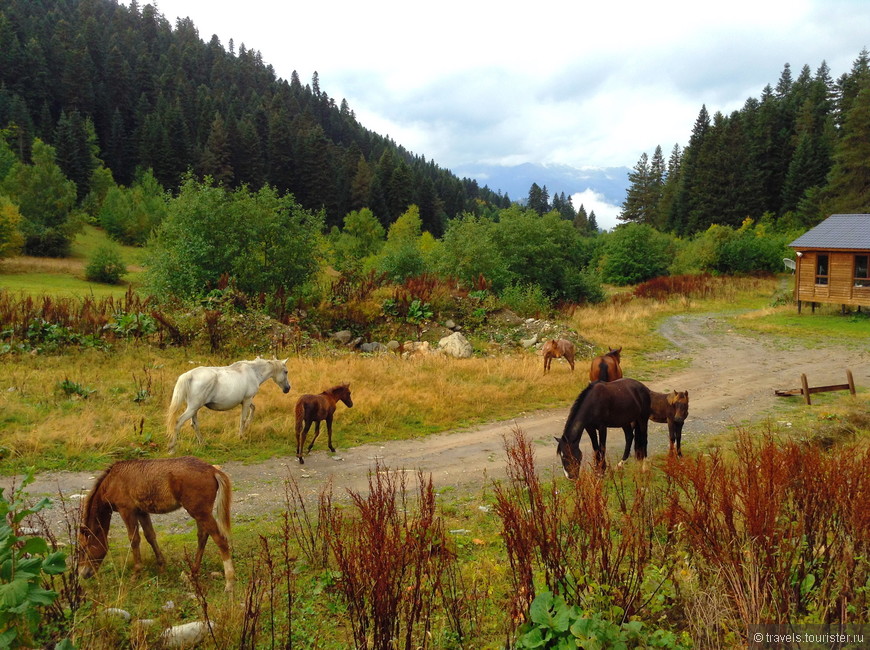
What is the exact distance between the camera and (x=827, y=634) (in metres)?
3.31

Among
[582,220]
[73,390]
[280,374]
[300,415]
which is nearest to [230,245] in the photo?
[73,390]

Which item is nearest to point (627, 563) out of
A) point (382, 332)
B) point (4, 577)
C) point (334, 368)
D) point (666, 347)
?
point (4, 577)

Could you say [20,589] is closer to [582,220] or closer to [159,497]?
[159,497]

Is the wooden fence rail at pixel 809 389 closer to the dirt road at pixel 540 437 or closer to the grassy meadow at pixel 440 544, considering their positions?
the dirt road at pixel 540 437

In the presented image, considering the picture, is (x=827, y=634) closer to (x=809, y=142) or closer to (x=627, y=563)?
(x=627, y=563)

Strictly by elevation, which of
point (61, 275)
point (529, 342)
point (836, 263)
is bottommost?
point (529, 342)

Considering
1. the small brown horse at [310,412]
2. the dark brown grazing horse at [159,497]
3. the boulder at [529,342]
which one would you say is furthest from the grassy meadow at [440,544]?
the boulder at [529,342]

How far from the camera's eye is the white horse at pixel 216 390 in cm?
996

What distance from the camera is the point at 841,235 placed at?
97.1 ft

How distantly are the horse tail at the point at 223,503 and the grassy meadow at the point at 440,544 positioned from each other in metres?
0.53

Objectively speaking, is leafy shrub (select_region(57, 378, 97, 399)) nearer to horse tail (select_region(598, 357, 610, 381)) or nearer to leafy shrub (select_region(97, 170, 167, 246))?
horse tail (select_region(598, 357, 610, 381))

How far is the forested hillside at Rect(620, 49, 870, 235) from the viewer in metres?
60.4

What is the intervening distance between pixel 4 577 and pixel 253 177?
8511cm

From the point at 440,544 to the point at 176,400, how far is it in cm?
692
